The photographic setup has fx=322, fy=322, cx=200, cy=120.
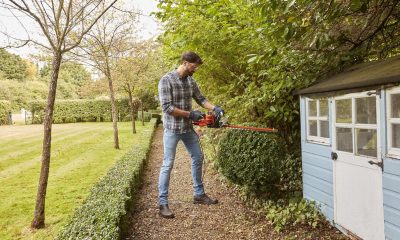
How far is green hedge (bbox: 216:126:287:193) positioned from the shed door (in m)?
0.86

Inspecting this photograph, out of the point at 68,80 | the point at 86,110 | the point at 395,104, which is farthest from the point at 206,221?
the point at 68,80

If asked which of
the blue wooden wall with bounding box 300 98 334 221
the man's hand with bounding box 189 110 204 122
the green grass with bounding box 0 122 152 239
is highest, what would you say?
the man's hand with bounding box 189 110 204 122

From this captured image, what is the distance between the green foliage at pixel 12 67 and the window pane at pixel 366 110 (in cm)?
5282

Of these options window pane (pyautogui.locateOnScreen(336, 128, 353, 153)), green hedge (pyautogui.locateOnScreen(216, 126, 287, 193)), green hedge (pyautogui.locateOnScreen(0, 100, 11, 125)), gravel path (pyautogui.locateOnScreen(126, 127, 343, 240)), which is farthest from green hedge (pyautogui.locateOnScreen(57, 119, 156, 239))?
green hedge (pyautogui.locateOnScreen(0, 100, 11, 125))

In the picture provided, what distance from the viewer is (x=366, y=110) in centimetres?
324

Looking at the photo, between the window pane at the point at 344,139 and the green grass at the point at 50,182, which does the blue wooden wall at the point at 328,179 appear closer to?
the window pane at the point at 344,139

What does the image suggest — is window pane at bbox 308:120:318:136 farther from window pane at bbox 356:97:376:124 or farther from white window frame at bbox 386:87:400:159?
white window frame at bbox 386:87:400:159

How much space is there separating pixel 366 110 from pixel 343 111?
1.27 ft

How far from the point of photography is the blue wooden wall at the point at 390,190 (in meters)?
2.82

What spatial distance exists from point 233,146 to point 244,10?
2.32 m

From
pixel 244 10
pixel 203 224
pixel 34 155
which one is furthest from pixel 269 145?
pixel 34 155

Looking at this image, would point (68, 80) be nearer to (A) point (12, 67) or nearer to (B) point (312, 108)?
(A) point (12, 67)

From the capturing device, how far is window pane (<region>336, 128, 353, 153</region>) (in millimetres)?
3487

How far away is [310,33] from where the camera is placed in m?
4.04
